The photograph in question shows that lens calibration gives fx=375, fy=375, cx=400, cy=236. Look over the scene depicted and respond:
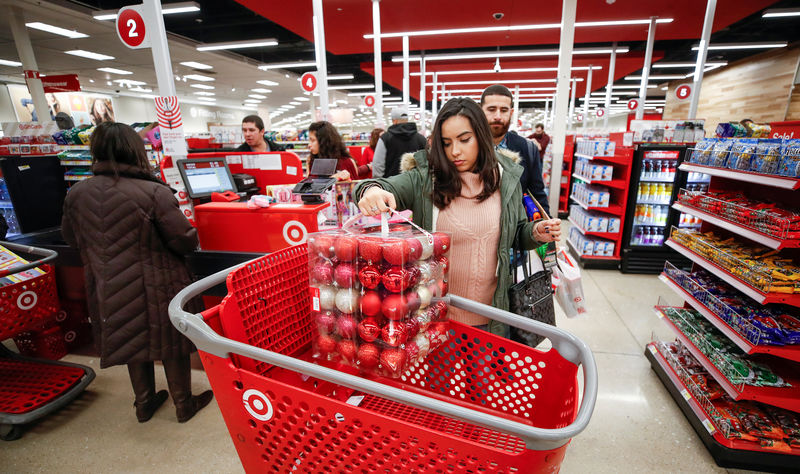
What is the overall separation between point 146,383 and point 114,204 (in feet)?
3.94

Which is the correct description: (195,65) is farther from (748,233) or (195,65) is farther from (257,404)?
(748,233)

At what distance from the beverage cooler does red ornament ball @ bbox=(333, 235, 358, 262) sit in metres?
4.90

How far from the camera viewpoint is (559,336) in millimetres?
1040

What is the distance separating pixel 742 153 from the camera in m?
2.21

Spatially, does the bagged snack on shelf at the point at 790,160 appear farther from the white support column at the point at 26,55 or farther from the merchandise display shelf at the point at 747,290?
the white support column at the point at 26,55

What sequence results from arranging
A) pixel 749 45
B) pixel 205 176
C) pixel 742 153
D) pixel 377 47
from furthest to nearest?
pixel 749 45 → pixel 377 47 → pixel 205 176 → pixel 742 153

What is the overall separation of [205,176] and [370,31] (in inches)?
315

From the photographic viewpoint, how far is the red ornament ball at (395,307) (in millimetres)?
995

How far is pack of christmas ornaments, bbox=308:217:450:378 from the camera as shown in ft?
3.31

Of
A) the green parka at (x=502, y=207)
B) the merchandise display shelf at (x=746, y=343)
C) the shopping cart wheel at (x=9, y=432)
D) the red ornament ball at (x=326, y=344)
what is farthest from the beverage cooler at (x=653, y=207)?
the shopping cart wheel at (x=9, y=432)

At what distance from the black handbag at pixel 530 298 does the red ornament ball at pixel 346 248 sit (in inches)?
34.7

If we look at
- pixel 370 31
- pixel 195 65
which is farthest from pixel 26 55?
pixel 370 31

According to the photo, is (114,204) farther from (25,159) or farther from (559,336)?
(559,336)

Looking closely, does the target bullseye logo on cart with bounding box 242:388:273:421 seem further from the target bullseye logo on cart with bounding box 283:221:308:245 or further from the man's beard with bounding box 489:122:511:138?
the man's beard with bounding box 489:122:511:138
